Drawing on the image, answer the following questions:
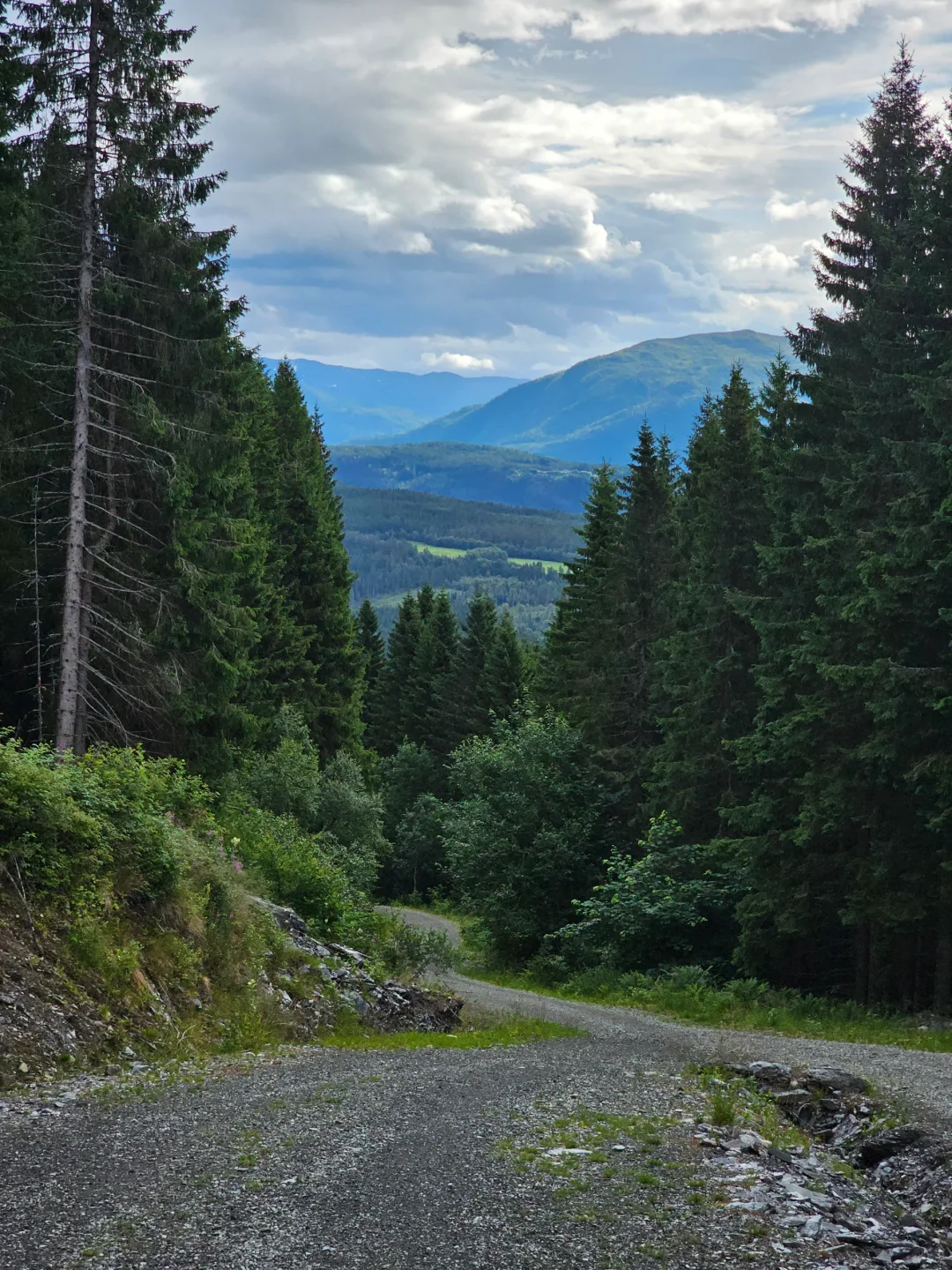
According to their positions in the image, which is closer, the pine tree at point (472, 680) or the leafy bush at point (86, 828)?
the leafy bush at point (86, 828)

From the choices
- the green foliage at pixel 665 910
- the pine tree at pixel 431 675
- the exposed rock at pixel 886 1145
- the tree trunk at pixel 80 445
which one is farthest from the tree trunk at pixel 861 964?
the pine tree at pixel 431 675

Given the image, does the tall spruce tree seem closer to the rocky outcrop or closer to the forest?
the forest

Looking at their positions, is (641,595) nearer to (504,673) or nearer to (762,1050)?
(762,1050)

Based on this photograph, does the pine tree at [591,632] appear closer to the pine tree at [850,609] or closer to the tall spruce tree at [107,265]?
the pine tree at [850,609]

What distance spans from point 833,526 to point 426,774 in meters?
49.7

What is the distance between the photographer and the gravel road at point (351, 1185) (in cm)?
602

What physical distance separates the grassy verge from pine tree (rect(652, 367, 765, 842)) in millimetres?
5095

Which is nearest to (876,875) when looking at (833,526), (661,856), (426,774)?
(833,526)

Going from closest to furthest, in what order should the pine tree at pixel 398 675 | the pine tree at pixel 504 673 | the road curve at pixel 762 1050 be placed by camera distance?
1. the road curve at pixel 762 1050
2. the pine tree at pixel 504 673
3. the pine tree at pixel 398 675

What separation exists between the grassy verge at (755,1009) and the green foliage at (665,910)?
113 centimetres

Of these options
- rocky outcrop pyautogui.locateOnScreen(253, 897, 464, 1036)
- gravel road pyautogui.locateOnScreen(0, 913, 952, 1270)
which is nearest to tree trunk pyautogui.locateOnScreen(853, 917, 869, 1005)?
rocky outcrop pyautogui.locateOnScreen(253, 897, 464, 1036)

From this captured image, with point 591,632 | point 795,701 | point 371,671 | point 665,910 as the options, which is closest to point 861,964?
point 665,910

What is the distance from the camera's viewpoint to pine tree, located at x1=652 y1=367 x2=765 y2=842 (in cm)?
2719

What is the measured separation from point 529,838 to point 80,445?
19.8 metres
